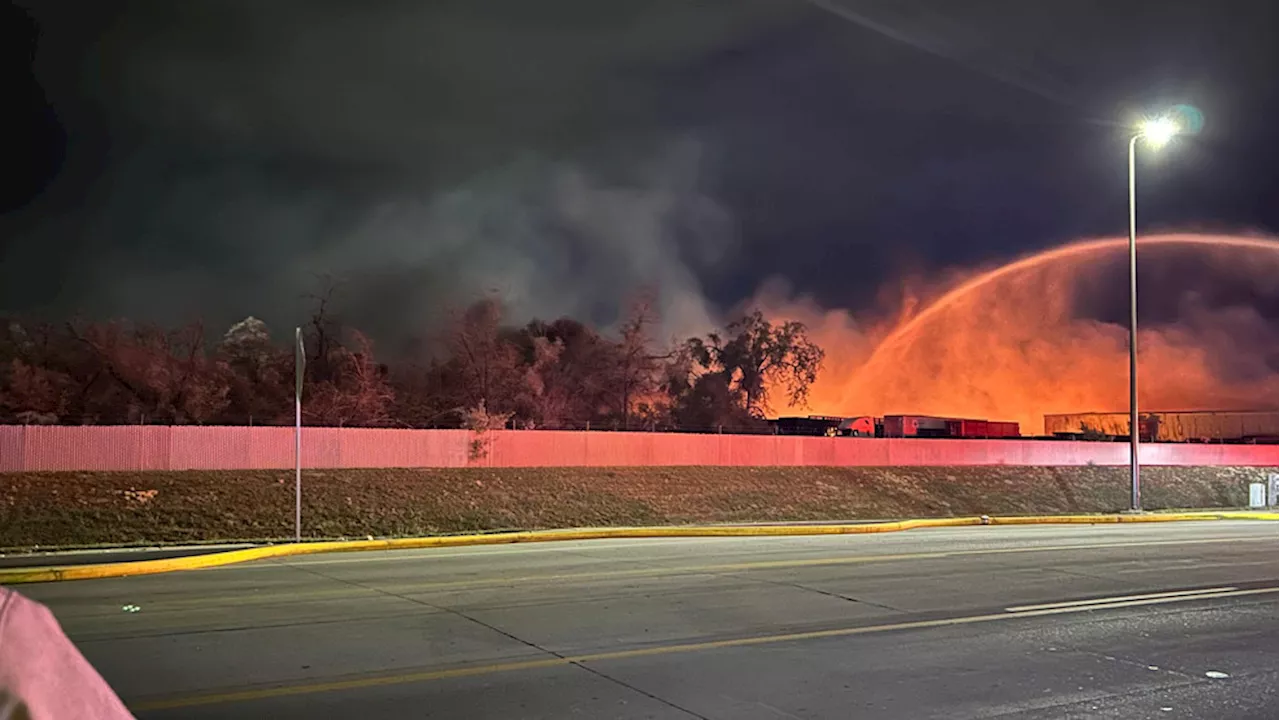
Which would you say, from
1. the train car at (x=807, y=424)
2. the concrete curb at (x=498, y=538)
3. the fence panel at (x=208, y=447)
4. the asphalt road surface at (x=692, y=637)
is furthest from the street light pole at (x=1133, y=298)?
the train car at (x=807, y=424)

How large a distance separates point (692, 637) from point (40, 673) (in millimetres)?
7815

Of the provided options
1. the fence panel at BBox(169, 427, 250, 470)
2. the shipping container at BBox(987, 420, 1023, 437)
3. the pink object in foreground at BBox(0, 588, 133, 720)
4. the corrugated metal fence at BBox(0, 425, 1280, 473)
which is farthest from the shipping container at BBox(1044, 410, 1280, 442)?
the pink object in foreground at BBox(0, 588, 133, 720)

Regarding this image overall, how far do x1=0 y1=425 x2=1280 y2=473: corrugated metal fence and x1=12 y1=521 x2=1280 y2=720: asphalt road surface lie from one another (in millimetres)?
15634

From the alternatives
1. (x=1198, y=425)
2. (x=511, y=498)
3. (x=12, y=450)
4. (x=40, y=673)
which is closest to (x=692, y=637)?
(x=40, y=673)

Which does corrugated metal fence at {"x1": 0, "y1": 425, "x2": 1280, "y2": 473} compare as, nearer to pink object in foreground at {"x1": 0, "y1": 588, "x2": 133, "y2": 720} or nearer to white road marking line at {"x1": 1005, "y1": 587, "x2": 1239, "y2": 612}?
white road marking line at {"x1": 1005, "y1": 587, "x2": 1239, "y2": 612}

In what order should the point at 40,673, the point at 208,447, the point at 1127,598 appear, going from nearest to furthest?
1. the point at 40,673
2. the point at 1127,598
3. the point at 208,447

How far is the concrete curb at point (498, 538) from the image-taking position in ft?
45.0

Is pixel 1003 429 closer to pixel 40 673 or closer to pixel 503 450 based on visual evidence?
pixel 503 450

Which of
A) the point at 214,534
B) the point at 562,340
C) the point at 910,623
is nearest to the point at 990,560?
the point at 910,623

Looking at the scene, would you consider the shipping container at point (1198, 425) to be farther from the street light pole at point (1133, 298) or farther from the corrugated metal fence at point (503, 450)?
the street light pole at point (1133, 298)

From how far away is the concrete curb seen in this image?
13.7 m

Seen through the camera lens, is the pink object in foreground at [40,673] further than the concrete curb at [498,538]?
No

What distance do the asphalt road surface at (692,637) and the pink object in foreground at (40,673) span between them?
5004 millimetres

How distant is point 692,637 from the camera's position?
29.5 ft
